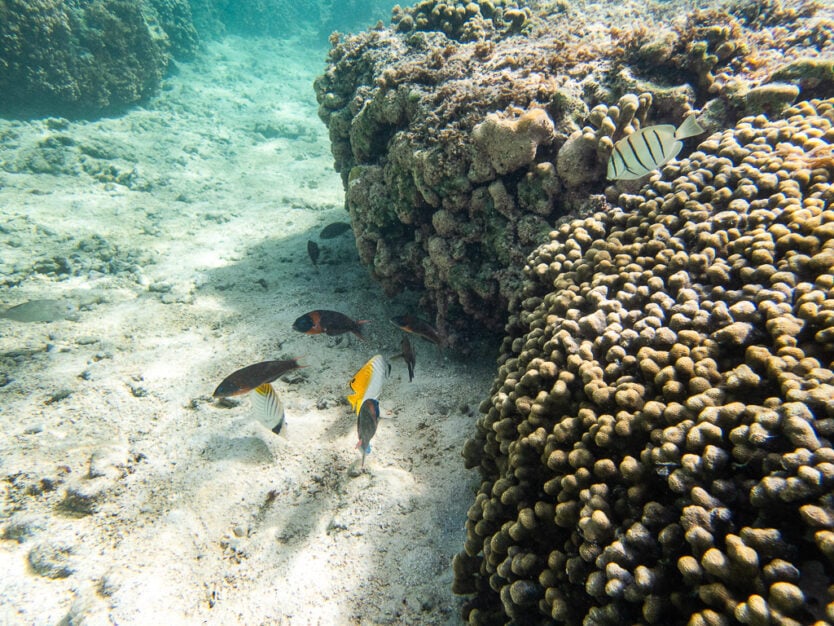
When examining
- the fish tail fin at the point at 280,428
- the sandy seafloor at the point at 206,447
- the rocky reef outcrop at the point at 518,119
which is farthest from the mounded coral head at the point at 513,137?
the fish tail fin at the point at 280,428

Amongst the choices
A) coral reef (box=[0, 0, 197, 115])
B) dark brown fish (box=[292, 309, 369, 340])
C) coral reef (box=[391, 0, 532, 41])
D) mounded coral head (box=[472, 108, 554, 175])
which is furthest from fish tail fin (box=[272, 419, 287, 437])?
coral reef (box=[0, 0, 197, 115])

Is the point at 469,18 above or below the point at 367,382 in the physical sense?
above

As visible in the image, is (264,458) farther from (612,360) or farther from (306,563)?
(612,360)

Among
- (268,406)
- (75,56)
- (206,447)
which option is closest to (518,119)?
(268,406)

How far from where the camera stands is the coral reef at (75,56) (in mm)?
11695

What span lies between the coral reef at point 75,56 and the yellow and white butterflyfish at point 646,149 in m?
17.0

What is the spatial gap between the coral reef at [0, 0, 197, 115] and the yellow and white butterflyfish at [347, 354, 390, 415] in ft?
53.2

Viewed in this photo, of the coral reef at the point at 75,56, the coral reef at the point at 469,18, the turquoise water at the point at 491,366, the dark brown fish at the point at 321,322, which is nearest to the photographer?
the turquoise water at the point at 491,366

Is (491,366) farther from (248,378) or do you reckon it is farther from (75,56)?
(75,56)

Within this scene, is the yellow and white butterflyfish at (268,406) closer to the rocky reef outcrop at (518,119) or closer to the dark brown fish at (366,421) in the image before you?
the dark brown fish at (366,421)

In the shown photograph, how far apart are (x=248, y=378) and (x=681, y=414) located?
3079 millimetres

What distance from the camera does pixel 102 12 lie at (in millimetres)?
13523

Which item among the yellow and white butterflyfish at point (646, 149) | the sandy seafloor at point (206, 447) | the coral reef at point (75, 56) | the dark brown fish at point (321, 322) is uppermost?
the coral reef at point (75, 56)

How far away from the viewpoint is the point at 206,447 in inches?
140
